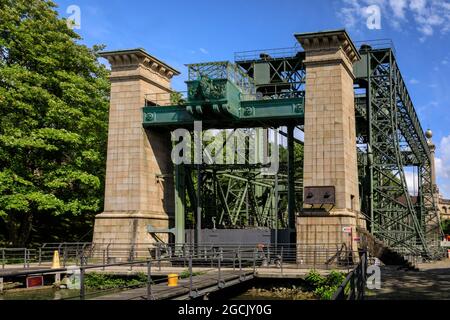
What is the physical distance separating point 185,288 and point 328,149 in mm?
13952

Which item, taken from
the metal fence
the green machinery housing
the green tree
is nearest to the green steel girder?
the green machinery housing

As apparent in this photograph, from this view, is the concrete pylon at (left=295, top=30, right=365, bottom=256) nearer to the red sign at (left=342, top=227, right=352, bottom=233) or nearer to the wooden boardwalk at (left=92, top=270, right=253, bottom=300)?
the red sign at (left=342, top=227, right=352, bottom=233)

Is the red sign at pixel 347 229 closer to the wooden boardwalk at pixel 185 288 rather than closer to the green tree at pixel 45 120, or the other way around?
the wooden boardwalk at pixel 185 288

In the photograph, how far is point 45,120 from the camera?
31922mm

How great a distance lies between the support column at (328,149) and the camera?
26484 millimetres

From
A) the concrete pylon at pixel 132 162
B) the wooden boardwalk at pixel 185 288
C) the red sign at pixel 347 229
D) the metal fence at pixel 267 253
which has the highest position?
the concrete pylon at pixel 132 162

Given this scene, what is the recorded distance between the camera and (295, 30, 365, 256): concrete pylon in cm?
2648

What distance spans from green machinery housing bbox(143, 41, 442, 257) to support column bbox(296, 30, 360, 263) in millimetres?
1347

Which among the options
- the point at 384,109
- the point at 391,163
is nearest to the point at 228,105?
the point at 391,163

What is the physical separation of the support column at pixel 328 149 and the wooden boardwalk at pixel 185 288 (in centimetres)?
631

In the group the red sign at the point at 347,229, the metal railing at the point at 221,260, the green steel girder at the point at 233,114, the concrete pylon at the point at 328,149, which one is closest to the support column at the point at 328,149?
the concrete pylon at the point at 328,149

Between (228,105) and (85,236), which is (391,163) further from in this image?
(85,236)

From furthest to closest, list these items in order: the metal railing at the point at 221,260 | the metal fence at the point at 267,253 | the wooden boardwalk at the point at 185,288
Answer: the metal fence at the point at 267,253 → the metal railing at the point at 221,260 → the wooden boardwalk at the point at 185,288

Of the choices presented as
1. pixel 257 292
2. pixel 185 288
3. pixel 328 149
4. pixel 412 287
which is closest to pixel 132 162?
pixel 328 149
